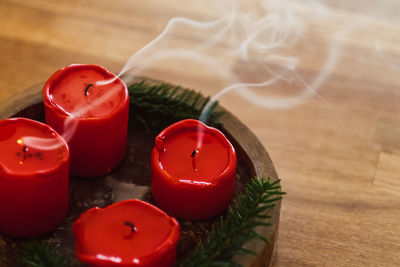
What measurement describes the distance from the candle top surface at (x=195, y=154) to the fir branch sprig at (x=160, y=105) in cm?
7

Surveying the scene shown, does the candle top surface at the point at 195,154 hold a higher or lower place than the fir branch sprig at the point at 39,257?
higher

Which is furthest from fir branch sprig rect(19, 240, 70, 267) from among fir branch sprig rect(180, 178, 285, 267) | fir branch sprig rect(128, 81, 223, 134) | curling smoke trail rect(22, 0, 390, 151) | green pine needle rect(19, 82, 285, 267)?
curling smoke trail rect(22, 0, 390, 151)

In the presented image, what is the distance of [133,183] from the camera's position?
77 cm

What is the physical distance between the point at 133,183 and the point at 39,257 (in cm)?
18

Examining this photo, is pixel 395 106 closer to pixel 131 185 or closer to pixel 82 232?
pixel 131 185

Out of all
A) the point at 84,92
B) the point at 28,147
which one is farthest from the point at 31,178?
the point at 84,92

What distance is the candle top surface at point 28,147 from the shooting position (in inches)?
25.6

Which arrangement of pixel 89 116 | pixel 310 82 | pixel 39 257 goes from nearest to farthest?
pixel 39 257 < pixel 89 116 < pixel 310 82

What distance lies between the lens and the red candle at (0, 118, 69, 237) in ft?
2.11

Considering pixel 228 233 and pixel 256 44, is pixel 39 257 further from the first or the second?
pixel 256 44

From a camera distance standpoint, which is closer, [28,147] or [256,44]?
[28,147]

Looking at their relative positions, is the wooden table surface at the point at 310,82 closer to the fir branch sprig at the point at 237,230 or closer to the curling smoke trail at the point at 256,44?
the curling smoke trail at the point at 256,44

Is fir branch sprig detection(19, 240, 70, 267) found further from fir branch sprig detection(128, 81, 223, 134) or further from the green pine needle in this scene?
fir branch sprig detection(128, 81, 223, 134)

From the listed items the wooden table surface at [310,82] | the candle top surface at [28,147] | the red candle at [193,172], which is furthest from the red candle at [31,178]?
the wooden table surface at [310,82]
